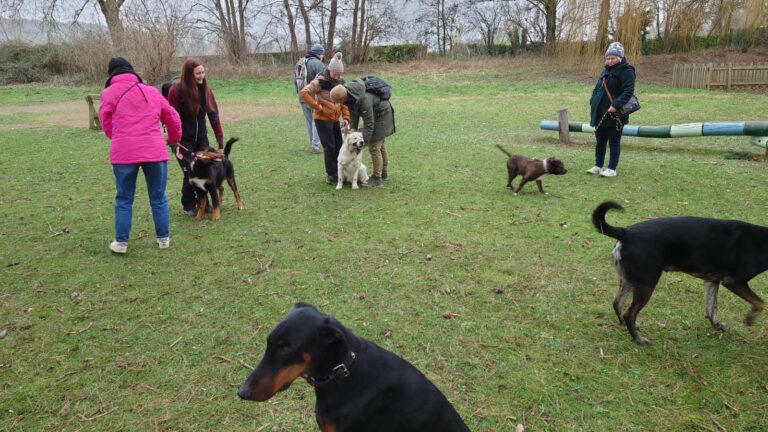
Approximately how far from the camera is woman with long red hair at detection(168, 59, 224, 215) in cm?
588

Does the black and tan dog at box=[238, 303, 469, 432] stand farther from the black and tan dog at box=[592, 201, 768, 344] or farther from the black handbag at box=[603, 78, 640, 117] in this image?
the black handbag at box=[603, 78, 640, 117]

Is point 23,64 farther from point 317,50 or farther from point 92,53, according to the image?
point 317,50

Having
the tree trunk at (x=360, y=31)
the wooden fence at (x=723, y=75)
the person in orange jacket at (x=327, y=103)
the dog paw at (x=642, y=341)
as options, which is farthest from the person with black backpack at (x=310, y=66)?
the tree trunk at (x=360, y=31)

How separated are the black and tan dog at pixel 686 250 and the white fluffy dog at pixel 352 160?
14.5 feet

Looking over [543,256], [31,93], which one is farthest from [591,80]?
[31,93]

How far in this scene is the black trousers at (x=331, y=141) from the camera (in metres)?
7.81

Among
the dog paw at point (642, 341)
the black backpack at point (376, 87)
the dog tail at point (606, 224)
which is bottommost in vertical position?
the dog paw at point (642, 341)

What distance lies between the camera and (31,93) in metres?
24.0

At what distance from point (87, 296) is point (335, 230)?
2662mm

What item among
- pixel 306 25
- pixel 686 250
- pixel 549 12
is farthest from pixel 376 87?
pixel 306 25

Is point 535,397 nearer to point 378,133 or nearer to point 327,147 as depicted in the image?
point 378,133

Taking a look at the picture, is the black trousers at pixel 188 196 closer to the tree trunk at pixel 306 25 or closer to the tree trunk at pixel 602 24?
the tree trunk at pixel 602 24

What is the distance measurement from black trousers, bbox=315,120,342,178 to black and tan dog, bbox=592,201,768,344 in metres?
5.07

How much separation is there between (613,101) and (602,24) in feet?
32.5
